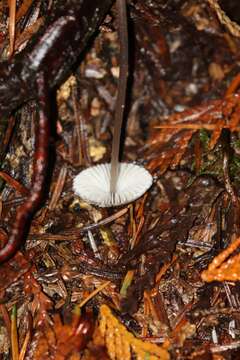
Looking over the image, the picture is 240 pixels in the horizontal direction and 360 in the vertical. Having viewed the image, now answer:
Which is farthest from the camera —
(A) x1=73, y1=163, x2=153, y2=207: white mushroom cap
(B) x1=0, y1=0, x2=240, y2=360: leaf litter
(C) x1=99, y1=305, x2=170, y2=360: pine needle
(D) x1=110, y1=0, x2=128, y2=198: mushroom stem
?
(A) x1=73, y1=163, x2=153, y2=207: white mushroom cap

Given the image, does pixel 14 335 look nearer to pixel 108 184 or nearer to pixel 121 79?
pixel 108 184

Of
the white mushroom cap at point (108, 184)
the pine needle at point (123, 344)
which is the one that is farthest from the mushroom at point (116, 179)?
the pine needle at point (123, 344)

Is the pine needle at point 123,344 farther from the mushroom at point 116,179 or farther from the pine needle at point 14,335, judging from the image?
the mushroom at point 116,179

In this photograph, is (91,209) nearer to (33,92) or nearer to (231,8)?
(33,92)

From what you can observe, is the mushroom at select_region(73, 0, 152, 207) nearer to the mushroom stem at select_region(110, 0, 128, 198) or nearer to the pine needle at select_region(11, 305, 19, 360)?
the mushroom stem at select_region(110, 0, 128, 198)

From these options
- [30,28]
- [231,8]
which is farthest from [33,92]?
[231,8]

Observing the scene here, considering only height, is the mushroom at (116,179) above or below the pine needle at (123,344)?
above

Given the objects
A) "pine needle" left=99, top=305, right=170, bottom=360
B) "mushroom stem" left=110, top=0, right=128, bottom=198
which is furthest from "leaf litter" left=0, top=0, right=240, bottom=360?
"mushroom stem" left=110, top=0, right=128, bottom=198
